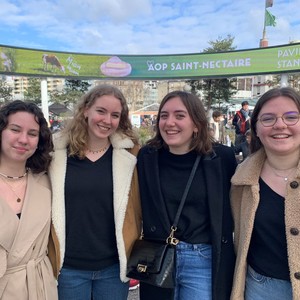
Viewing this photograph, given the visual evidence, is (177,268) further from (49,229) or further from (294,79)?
(294,79)

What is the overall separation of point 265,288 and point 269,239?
30 cm

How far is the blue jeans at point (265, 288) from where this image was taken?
1869 mm

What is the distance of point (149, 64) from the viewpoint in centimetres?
1736

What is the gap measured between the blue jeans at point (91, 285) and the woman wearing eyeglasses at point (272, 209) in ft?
2.87

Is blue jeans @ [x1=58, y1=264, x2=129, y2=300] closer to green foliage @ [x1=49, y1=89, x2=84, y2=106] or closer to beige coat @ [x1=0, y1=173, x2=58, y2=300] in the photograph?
beige coat @ [x1=0, y1=173, x2=58, y2=300]

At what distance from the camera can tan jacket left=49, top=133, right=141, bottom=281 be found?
2289mm

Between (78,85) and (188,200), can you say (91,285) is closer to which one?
(188,200)

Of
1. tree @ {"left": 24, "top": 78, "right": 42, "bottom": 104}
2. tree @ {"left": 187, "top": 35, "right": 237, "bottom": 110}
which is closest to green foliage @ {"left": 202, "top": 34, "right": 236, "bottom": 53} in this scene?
tree @ {"left": 187, "top": 35, "right": 237, "bottom": 110}

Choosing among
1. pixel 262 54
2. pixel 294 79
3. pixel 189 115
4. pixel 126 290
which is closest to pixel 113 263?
pixel 126 290

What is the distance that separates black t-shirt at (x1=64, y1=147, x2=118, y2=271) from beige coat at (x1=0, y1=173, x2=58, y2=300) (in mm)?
173

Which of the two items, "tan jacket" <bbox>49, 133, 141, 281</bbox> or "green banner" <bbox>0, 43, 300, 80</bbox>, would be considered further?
"green banner" <bbox>0, 43, 300, 80</bbox>

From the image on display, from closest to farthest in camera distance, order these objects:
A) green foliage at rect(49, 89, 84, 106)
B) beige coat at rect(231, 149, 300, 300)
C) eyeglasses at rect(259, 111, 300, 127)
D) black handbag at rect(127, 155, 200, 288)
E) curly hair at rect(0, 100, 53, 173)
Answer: beige coat at rect(231, 149, 300, 300)
eyeglasses at rect(259, 111, 300, 127)
black handbag at rect(127, 155, 200, 288)
curly hair at rect(0, 100, 53, 173)
green foliage at rect(49, 89, 84, 106)

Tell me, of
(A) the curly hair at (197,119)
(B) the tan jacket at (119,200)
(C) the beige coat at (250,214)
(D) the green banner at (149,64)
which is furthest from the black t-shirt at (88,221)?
(D) the green banner at (149,64)

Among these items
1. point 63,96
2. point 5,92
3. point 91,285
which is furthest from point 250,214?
point 5,92
